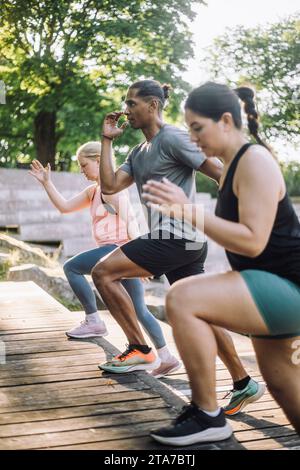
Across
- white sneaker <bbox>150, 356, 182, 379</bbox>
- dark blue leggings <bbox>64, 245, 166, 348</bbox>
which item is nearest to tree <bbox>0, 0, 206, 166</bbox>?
dark blue leggings <bbox>64, 245, 166, 348</bbox>

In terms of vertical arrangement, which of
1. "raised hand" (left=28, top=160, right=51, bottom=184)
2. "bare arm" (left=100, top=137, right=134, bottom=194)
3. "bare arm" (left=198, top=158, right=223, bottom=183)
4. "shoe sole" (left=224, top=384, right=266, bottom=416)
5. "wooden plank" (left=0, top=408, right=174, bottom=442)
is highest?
"bare arm" (left=198, top=158, right=223, bottom=183)

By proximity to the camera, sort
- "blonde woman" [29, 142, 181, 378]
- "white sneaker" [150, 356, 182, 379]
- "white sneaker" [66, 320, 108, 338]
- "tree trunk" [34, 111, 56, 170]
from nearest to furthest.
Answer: "white sneaker" [150, 356, 182, 379], "blonde woman" [29, 142, 181, 378], "white sneaker" [66, 320, 108, 338], "tree trunk" [34, 111, 56, 170]

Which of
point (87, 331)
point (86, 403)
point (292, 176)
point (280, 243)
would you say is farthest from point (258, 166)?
point (292, 176)

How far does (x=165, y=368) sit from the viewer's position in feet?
13.7

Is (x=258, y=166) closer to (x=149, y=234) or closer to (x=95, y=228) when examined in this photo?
(x=149, y=234)

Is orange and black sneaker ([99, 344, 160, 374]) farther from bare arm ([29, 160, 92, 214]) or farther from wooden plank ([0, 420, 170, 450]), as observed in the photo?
bare arm ([29, 160, 92, 214])

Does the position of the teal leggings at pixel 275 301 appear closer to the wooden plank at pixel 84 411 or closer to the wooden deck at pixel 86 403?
the wooden deck at pixel 86 403

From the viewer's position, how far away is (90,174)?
4949mm

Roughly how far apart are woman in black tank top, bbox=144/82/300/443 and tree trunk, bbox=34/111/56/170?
1537 cm

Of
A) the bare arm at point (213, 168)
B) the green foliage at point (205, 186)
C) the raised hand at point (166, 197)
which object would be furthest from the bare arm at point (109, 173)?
the green foliage at point (205, 186)

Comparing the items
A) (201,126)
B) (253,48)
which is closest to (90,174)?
(201,126)

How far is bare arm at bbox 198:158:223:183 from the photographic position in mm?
3629

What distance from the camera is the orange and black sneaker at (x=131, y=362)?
13.4 feet

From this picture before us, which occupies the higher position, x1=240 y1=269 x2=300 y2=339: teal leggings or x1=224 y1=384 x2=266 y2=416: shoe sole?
x1=240 y1=269 x2=300 y2=339: teal leggings
